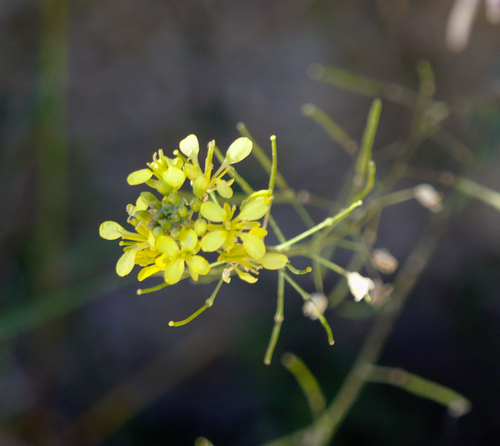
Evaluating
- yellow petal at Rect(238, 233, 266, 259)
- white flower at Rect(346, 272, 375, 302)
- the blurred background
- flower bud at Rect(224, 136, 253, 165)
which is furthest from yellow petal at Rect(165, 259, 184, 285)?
the blurred background

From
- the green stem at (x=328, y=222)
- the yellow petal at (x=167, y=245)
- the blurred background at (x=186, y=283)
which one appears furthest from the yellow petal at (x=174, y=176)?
the blurred background at (x=186, y=283)

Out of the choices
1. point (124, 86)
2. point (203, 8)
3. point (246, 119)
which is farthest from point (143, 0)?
point (246, 119)

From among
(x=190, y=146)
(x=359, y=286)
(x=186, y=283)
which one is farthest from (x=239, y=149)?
(x=186, y=283)

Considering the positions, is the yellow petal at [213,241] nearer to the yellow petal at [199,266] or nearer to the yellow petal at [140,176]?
the yellow petal at [199,266]

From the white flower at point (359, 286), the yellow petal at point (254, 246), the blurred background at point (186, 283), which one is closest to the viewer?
the yellow petal at point (254, 246)

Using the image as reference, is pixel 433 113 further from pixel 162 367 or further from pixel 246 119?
pixel 162 367

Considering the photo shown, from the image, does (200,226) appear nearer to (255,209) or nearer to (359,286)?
(255,209)
